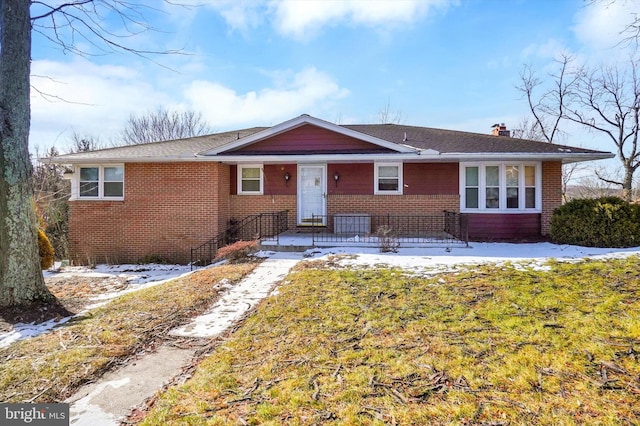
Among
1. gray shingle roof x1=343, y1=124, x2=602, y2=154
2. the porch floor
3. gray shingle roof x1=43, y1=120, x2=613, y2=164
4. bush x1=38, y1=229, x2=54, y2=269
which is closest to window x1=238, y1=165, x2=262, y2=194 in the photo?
gray shingle roof x1=43, y1=120, x2=613, y2=164

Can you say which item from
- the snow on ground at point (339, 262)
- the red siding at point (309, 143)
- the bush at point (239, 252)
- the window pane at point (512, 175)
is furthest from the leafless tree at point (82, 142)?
the window pane at point (512, 175)

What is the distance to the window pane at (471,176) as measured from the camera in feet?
42.6

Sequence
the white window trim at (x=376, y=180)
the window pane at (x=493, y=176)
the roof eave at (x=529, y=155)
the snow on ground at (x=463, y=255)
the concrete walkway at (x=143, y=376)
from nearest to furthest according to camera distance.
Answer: the concrete walkway at (x=143, y=376) → the snow on ground at (x=463, y=255) → the roof eave at (x=529, y=155) → the window pane at (x=493, y=176) → the white window trim at (x=376, y=180)

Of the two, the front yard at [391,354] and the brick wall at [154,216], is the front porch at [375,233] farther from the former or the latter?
the front yard at [391,354]

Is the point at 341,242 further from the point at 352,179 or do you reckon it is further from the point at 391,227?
the point at 352,179

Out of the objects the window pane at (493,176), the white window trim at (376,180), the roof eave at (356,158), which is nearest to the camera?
the roof eave at (356,158)

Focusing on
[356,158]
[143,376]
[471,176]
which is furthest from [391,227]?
[143,376]

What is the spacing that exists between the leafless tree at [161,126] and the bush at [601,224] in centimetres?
3304

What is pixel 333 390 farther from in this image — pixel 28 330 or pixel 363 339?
pixel 28 330

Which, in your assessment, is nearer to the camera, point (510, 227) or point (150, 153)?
point (510, 227)

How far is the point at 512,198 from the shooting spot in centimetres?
1290

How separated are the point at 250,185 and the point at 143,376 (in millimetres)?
10557

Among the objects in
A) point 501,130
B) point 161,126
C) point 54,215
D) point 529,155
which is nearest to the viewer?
point 529,155

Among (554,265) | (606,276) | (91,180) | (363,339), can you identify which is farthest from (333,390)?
(91,180)
